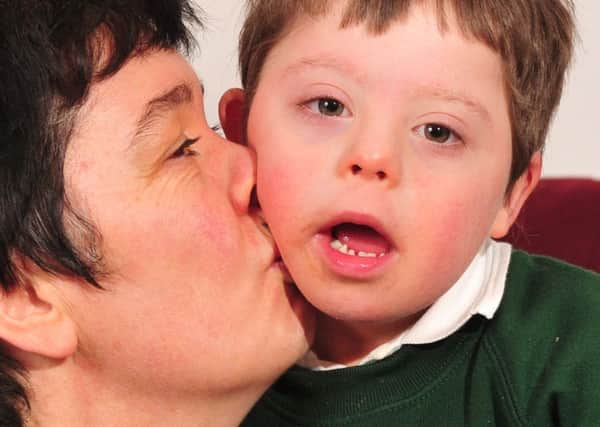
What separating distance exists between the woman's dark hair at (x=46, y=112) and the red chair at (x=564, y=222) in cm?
101

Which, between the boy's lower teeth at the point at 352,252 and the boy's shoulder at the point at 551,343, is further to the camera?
the boy's shoulder at the point at 551,343

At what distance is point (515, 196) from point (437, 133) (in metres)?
0.26

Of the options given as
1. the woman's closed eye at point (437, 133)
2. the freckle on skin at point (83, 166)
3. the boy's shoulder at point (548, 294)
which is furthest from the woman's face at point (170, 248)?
the boy's shoulder at point (548, 294)

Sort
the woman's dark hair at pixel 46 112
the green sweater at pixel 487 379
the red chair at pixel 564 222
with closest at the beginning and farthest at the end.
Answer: the woman's dark hair at pixel 46 112 → the green sweater at pixel 487 379 → the red chair at pixel 564 222

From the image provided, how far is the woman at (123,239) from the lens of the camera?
1.18 meters

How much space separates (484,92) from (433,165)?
117mm

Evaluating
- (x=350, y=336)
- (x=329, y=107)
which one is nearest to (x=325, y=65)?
(x=329, y=107)

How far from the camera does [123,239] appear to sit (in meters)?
1.24

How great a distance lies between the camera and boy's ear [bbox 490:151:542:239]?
1429 millimetres

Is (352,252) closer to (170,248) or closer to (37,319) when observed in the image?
(170,248)

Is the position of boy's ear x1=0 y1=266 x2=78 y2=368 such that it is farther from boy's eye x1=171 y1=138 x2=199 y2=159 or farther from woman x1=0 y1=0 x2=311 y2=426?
boy's eye x1=171 y1=138 x2=199 y2=159

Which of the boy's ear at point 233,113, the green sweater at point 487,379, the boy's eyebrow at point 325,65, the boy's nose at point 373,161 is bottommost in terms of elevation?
the green sweater at point 487,379

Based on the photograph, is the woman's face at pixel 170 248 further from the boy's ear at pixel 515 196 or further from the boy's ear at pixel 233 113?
the boy's ear at pixel 515 196

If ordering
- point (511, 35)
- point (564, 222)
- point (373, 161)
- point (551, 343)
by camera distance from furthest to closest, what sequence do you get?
point (564, 222) < point (551, 343) < point (511, 35) < point (373, 161)
